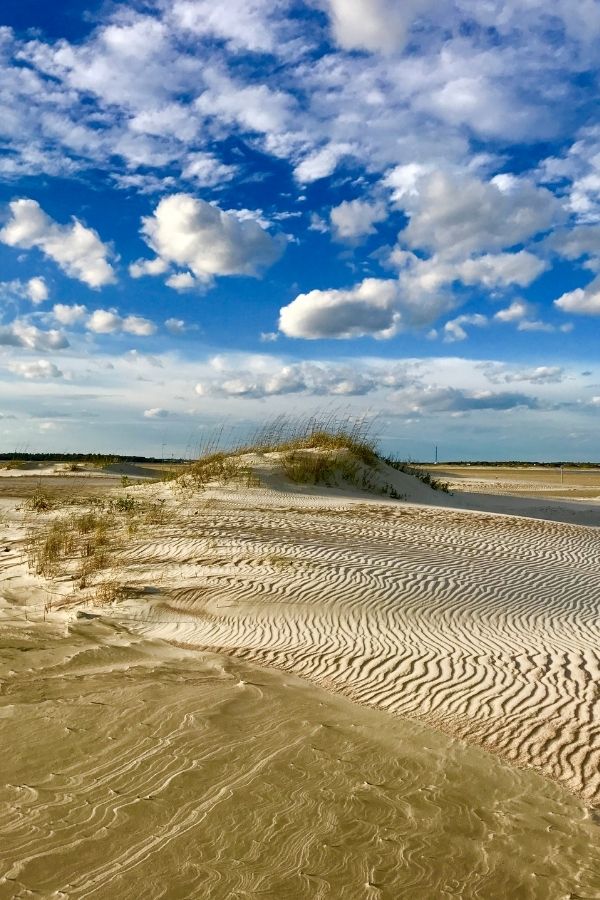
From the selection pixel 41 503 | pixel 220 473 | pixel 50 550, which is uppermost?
pixel 220 473

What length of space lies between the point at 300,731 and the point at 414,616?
3.16 m

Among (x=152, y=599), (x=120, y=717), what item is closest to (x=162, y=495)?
(x=152, y=599)

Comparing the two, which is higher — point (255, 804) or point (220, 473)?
point (220, 473)

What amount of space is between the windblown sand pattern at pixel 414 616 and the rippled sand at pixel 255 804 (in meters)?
0.50

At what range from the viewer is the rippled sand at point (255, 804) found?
110 inches

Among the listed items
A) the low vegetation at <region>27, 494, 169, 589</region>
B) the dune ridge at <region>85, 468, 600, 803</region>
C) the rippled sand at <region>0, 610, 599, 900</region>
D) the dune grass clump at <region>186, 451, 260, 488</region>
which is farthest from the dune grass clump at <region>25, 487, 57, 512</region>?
the rippled sand at <region>0, 610, 599, 900</region>

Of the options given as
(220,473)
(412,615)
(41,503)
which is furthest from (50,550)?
(220,473)

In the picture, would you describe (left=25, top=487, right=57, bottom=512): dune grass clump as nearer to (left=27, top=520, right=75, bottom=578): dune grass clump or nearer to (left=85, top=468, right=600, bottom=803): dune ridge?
(left=27, top=520, right=75, bottom=578): dune grass clump

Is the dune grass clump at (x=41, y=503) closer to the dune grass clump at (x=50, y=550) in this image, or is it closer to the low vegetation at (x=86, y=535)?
the low vegetation at (x=86, y=535)

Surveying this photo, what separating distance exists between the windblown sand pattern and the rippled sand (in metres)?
0.50

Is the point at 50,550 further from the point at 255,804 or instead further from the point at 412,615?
the point at 255,804

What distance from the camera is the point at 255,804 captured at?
3328mm

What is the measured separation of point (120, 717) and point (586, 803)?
2.82 metres

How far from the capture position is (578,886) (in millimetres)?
2863
